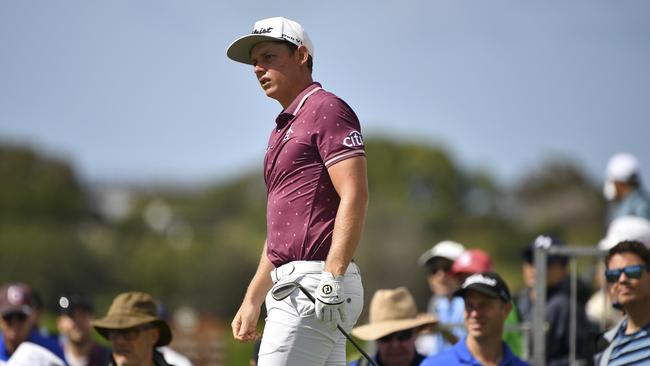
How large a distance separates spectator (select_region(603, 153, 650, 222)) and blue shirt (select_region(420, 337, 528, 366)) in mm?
3085

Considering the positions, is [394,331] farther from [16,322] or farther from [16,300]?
[16,300]

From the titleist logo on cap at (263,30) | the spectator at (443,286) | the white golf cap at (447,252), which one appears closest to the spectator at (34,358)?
the titleist logo on cap at (263,30)

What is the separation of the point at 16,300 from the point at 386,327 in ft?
11.1

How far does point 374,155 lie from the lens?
110625 mm

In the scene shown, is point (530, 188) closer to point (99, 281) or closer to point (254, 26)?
point (99, 281)

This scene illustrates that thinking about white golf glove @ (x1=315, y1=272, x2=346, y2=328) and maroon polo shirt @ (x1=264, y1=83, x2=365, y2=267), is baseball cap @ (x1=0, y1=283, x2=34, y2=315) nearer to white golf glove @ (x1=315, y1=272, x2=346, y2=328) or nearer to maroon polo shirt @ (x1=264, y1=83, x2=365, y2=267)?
maroon polo shirt @ (x1=264, y1=83, x2=365, y2=267)

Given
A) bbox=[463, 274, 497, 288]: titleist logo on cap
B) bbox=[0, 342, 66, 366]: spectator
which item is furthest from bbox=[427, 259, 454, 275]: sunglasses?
bbox=[0, 342, 66, 366]: spectator

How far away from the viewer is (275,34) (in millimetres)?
5621

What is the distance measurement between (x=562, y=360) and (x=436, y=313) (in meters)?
1.39

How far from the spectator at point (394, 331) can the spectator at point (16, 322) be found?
267 centimetres

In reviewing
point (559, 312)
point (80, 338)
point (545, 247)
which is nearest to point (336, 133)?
point (545, 247)

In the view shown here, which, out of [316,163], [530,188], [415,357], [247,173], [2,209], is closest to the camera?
[316,163]

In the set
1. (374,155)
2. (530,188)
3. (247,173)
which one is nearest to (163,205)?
(247,173)

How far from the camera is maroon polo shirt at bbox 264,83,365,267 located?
5398mm
